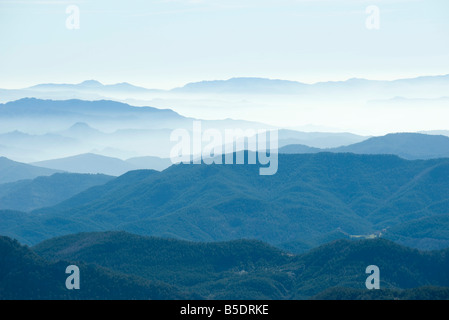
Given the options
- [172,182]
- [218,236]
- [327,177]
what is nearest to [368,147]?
[327,177]

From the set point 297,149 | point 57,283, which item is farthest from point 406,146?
point 57,283

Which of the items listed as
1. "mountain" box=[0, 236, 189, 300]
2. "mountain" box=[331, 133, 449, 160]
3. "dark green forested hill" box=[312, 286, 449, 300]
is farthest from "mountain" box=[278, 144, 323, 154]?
"dark green forested hill" box=[312, 286, 449, 300]

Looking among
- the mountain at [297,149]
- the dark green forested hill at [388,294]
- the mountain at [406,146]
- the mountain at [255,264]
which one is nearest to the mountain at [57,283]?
the mountain at [255,264]

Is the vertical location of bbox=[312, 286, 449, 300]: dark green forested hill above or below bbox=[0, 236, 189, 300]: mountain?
below

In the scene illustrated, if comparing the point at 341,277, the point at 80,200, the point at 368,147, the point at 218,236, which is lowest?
the point at 341,277

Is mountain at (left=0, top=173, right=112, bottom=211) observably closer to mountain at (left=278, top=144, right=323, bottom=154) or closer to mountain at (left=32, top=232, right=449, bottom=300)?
mountain at (left=278, top=144, right=323, bottom=154)
